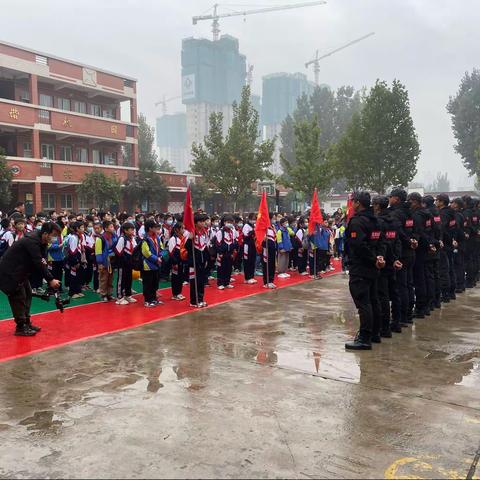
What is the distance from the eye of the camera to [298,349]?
6.60 metres

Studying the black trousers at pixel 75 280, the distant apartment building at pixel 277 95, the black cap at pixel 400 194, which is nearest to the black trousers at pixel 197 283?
the black trousers at pixel 75 280

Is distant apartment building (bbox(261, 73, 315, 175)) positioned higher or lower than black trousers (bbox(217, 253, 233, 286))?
higher

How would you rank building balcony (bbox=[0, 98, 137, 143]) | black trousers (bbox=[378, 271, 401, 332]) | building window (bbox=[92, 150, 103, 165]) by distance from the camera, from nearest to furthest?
black trousers (bbox=[378, 271, 401, 332])
building balcony (bbox=[0, 98, 137, 143])
building window (bbox=[92, 150, 103, 165])

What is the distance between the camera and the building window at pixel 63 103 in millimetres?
31331

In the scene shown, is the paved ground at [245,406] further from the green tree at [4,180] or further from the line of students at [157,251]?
the green tree at [4,180]

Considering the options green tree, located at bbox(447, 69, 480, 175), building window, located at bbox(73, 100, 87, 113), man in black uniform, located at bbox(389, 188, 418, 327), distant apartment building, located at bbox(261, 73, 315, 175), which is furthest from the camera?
distant apartment building, located at bbox(261, 73, 315, 175)

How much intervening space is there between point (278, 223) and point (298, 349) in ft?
25.2

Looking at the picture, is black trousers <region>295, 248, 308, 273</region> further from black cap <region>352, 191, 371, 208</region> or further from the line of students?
black cap <region>352, 191, 371, 208</region>

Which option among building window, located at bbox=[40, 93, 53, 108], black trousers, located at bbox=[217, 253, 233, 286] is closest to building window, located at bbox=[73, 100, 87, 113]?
building window, located at bbox=[40, 93, 53, 108]

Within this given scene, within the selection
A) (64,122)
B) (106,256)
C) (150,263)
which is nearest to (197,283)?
(150,263)

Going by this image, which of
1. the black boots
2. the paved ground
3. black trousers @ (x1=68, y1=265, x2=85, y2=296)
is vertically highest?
black trousers @ (x1=68, y1=265, x2=85, y2=296)

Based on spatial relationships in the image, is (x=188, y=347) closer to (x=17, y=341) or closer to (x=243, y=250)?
(x=17, y=341)

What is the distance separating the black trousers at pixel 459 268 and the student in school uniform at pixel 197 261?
5.35 m

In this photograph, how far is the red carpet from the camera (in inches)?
275
